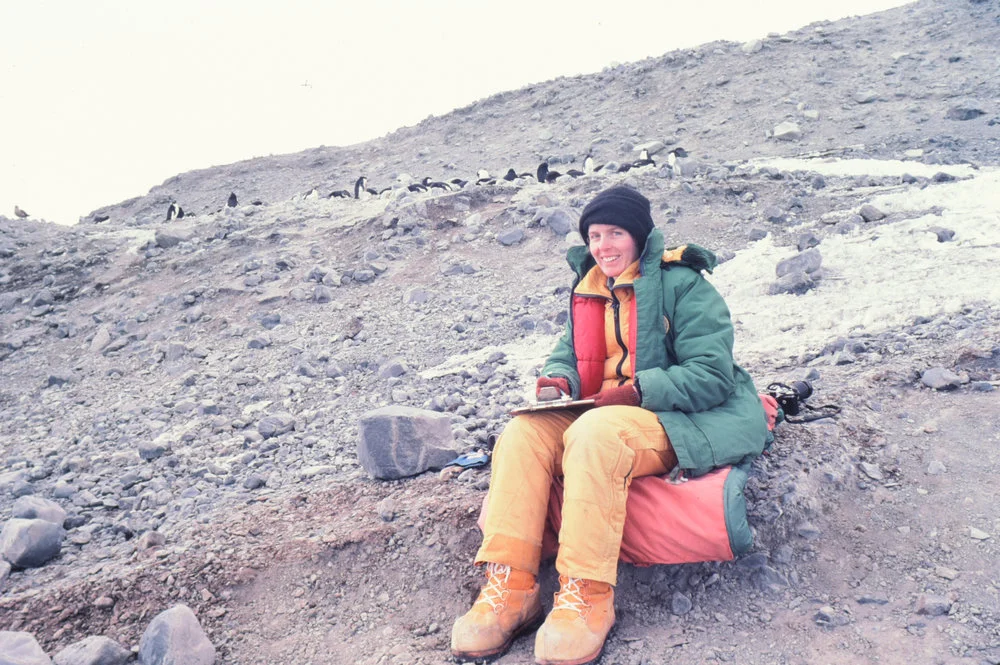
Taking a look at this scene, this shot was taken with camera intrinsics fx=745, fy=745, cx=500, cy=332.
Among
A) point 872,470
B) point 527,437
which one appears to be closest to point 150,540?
point 527,437

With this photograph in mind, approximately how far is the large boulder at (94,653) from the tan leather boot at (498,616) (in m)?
1.30

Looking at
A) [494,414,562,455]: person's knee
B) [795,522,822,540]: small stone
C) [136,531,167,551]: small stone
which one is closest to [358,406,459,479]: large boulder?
[136,531,167,551]: small stone

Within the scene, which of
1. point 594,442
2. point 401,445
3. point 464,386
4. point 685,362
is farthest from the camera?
point 464,386

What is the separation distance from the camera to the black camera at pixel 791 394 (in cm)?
348

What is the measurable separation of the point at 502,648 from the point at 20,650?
1.72 m

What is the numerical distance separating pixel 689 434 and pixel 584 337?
0.64m

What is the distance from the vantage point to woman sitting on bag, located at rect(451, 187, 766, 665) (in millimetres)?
2441

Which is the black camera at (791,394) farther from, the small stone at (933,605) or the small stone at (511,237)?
the small stone at (511,237)

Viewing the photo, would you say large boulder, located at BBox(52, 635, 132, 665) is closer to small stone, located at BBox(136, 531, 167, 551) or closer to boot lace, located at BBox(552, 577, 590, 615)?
small stone, located at BBox(136, 531, 167, 551)

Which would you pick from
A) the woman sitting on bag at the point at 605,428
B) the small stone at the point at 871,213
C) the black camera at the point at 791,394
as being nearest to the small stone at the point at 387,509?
the woman sitting on bag at the point at 605,428

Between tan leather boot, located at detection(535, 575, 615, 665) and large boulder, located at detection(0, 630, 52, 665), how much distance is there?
69.3 inches

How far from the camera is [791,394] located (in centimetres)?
347

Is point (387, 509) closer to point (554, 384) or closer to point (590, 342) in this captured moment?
point (554, 384)

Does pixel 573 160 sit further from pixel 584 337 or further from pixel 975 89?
pixel 584 337
